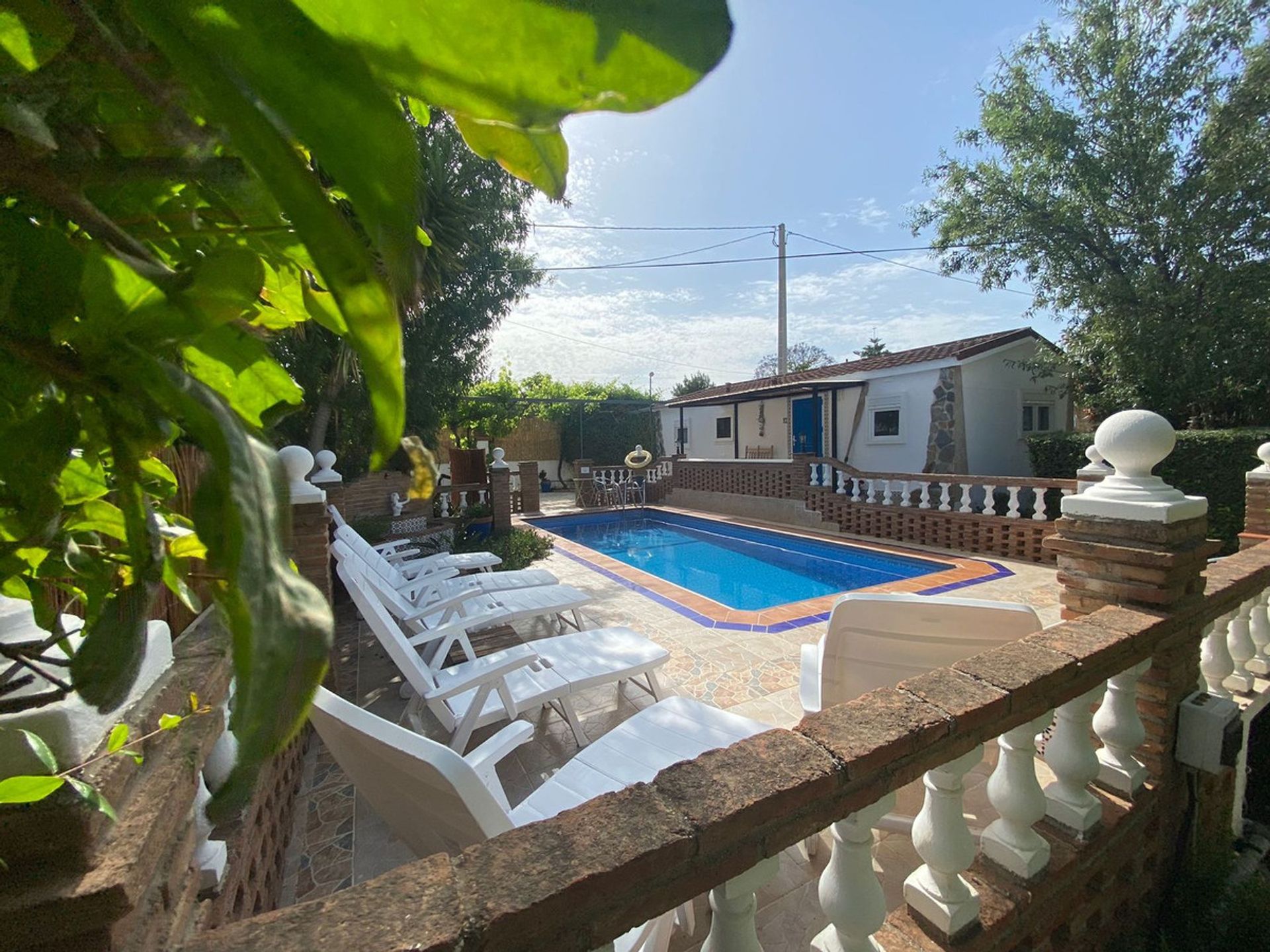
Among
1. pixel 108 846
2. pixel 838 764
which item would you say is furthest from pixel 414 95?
pixel 838 764

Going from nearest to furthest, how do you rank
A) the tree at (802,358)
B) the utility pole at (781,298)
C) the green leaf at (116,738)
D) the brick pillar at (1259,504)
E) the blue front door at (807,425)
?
1. the green leaf at (116,738)
2. the brick pillar at (1259,504)
3. the blue front door at (807,425)
4. the utility pole at (781,298)
5. the tree at (802,358)

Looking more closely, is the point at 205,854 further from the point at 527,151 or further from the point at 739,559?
the point at 739,559

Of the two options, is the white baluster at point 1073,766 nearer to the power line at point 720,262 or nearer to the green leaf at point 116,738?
the green leaf at point 116,738


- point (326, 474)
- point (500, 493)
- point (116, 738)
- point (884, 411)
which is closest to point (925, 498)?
point (884, 411)

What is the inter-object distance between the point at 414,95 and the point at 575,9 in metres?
0.06

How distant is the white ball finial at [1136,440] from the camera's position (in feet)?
6.66

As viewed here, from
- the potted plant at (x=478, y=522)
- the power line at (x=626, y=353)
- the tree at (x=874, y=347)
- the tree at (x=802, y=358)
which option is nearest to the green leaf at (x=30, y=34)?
the potted plant at (x=478, y=522)

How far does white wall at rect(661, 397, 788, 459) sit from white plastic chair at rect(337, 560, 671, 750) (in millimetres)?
13161

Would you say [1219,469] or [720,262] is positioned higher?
[720,262]

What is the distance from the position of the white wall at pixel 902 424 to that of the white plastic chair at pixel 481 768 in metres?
11.1

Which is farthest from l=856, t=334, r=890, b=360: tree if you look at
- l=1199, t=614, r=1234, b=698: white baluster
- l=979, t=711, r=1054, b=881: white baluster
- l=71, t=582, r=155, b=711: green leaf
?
l=71, t=582, r=155, b=711: green leaf

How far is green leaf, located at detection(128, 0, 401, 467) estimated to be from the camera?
0.15m

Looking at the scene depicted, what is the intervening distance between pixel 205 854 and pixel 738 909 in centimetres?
127

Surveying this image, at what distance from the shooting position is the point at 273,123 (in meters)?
0.15
